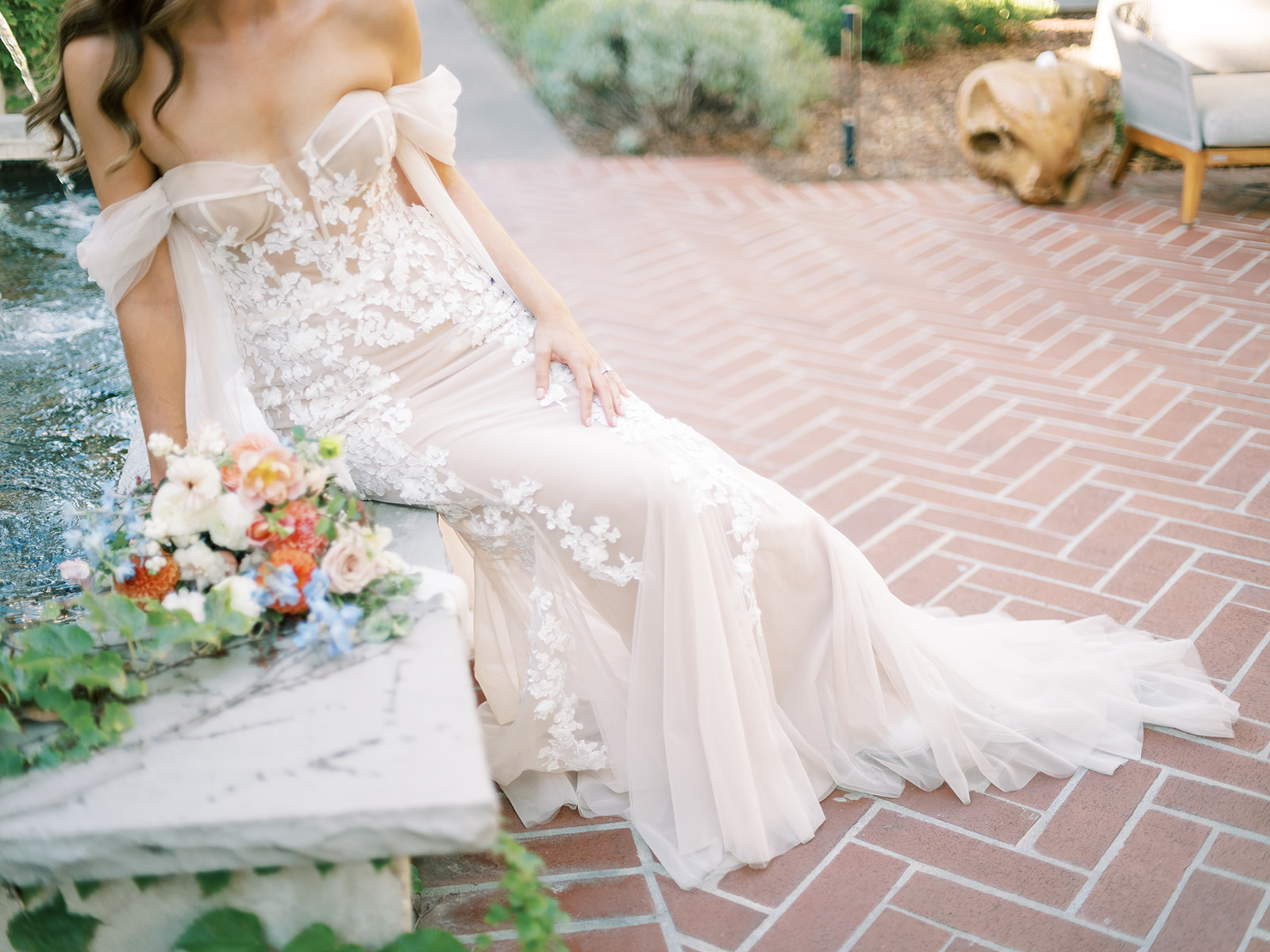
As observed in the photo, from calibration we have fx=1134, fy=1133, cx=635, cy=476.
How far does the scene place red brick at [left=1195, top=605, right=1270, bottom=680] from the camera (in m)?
2.83

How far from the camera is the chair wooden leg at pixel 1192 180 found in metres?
5.59

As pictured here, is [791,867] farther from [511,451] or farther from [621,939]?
[511,451]

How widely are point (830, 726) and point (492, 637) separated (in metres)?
0.78

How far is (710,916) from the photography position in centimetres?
220

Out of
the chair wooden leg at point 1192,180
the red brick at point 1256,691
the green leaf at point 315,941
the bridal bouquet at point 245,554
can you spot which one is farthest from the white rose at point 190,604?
the chair wooden leg at point 1192,180

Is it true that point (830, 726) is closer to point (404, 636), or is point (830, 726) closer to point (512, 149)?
point (404, 636)

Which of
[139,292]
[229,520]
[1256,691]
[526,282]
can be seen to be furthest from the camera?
[1256,691]

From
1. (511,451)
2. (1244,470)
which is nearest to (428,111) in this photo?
(511,451)

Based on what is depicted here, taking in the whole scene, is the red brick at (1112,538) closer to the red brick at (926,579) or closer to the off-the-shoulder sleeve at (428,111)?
the red brick at (926,579)

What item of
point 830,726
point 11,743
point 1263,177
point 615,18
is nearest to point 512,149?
point 615,18

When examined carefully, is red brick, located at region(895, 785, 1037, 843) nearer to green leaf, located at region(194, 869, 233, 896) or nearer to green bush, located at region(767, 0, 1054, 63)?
green leaf, located at region(194, 869, 233, 896)

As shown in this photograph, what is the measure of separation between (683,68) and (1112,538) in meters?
5.21

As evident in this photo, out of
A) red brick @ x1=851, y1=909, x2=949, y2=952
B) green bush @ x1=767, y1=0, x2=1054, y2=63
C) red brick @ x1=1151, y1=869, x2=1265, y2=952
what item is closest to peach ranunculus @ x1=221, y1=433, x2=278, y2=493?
red brick @ x1=851, y1=909, x2=949, y2=952

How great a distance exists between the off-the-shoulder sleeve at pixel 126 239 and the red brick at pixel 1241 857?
246cm
